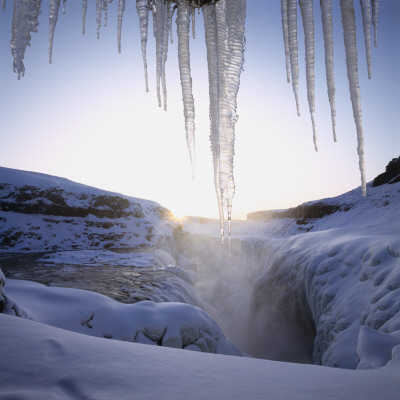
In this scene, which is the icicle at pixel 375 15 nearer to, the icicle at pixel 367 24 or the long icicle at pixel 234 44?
the icicle at pixel 367 24

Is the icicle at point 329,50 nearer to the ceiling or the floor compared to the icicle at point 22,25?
nearer to the floor

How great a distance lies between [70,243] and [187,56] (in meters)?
17.8

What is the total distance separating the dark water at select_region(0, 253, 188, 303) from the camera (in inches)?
237

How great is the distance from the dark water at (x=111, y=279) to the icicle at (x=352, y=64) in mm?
5388

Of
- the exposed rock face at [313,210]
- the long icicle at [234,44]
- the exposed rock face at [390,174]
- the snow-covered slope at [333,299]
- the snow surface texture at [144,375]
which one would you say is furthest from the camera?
the exposed rock face at [313,210]

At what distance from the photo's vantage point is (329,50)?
2303 mm

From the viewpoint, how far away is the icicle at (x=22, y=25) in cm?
226

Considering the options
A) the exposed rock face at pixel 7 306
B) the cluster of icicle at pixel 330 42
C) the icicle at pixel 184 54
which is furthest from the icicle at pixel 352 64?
the exposed rock face at pixel 7 306

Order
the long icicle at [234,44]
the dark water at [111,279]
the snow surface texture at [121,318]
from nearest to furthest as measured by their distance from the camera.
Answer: the long icicle at [234,44] < the snow surface texture at [121,318] < the dark water at [111,279]

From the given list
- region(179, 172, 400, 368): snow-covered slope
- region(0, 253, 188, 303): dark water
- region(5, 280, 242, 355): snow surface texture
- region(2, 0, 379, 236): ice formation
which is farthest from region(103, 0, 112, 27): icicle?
region(0, 253, 188, 303): dark water

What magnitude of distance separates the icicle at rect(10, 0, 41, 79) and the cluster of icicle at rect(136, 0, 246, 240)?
3.48 ft

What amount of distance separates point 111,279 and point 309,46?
25.5 ft

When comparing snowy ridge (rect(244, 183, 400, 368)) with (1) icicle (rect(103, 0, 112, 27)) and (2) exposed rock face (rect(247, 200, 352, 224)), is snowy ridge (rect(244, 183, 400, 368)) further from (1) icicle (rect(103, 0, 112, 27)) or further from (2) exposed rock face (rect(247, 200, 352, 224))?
(2) exposed rock face (rect(247, 200, 352, 224))

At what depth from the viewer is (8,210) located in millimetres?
17594
